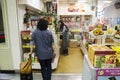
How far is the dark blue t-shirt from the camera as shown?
316 centimetres

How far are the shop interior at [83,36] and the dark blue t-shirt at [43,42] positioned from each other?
0.81 meters

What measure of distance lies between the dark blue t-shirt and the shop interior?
0.81m

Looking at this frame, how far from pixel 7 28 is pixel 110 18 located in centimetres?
734

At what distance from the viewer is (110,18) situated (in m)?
9.61

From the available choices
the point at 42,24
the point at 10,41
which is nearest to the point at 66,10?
the point at 10,41

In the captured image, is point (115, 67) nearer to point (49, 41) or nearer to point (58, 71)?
point (49, 41)

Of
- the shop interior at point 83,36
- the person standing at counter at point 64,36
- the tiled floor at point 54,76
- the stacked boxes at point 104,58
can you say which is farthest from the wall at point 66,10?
the stacked boxes at point 104,58

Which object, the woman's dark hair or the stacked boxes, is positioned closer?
the stacked boxes

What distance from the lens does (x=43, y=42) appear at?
3182mm

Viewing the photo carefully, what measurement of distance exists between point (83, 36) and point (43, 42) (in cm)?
402

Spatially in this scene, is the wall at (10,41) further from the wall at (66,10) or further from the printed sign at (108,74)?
the wall at (66,10)

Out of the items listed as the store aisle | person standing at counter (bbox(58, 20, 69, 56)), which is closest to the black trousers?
the store aisle

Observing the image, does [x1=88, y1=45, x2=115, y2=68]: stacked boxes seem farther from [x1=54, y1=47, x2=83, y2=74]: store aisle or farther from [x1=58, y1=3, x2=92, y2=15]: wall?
[x1=58, y1=3, x2=92, y2=15]: wall

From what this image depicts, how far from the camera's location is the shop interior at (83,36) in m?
1.79
